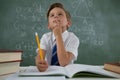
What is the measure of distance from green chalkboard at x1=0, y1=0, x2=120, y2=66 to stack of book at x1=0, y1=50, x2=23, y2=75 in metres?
2.44

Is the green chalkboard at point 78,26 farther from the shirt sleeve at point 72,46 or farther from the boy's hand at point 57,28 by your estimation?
the boy's hand at point 57,28

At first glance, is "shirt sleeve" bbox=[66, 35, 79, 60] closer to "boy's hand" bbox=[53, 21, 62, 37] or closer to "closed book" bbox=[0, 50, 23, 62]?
"boy's hand" bbox=[53, 21, 62, 37]

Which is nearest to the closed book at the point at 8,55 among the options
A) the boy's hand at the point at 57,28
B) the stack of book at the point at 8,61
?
the stack of book at the point at 8,61

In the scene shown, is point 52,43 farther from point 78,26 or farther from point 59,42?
point 78,26

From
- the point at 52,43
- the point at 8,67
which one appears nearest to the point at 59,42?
the point at 52,43

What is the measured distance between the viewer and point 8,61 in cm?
62

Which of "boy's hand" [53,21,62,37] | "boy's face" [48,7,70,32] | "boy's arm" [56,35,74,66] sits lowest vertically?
"boy's arm" [56,35,74,66]

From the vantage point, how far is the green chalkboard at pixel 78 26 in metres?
3.12

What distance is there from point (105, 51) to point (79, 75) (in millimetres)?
2683

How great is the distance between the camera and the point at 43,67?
0.76 meters

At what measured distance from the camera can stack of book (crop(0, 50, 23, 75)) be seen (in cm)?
60

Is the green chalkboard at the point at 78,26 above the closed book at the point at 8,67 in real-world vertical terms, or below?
above

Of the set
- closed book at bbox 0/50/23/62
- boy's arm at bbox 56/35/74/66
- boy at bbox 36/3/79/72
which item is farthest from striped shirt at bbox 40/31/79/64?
closed book at bbox 0/50/23/62

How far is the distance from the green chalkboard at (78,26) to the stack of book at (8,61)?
244cm
